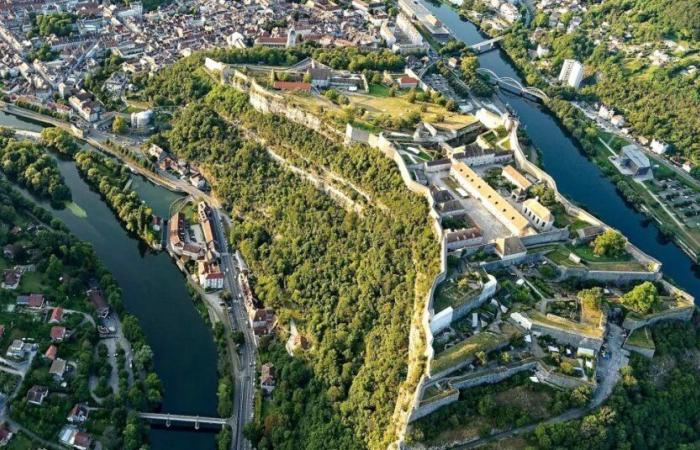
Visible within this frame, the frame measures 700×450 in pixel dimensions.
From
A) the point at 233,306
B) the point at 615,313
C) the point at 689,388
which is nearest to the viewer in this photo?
the point at 689,388

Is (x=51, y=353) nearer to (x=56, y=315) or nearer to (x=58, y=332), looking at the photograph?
(x=58, y=332)

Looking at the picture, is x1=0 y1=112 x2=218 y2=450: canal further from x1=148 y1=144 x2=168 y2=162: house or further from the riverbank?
the riverbank

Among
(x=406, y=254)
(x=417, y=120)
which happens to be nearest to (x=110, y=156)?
(x=417, y=120)

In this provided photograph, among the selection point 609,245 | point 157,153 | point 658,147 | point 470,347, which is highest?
point 609,245

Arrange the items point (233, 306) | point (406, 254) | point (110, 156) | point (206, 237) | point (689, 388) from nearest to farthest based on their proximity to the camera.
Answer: point (689, 388), point (406, 254), point (233, 306), point (206, 237), point (110, 156)

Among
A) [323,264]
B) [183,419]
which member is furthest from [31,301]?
[323,264]

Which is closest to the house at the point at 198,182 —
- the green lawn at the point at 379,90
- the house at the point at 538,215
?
the green lawn at the point at 379,90

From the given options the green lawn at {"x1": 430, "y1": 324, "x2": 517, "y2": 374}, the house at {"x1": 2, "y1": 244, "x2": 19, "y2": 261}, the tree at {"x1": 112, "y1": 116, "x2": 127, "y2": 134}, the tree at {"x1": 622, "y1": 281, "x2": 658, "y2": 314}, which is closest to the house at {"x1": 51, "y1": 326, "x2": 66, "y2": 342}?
the house at {"x1": 2, "y1": 244, "x2": 19, "y2": 261}

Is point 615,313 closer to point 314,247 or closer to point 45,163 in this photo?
point 314,247
